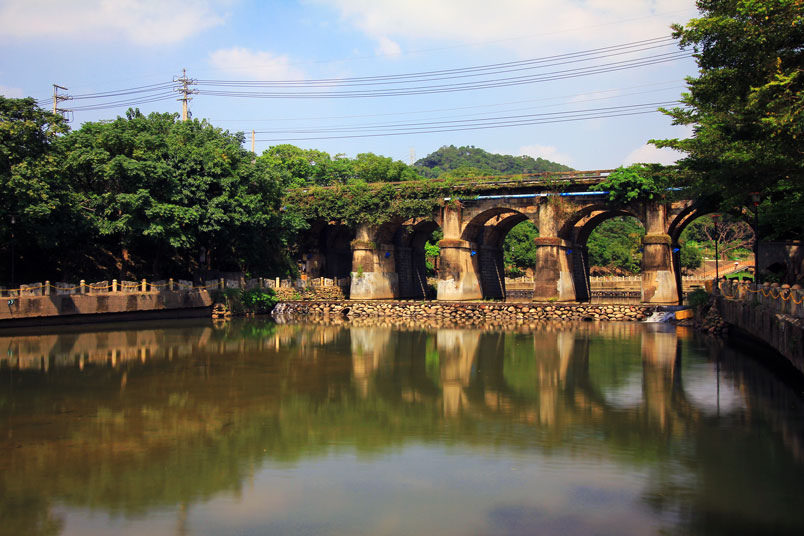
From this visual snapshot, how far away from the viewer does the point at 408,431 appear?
1208 cm

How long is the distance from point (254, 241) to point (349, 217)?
688 cm

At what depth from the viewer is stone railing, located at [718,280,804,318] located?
14.9m

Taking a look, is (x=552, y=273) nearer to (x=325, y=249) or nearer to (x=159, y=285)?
(x=325, y=249)

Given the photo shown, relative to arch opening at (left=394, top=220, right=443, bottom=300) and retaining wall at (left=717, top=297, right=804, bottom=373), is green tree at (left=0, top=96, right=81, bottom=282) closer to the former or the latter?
arch opening at (left=394, top=220, right=443, bottom=300)

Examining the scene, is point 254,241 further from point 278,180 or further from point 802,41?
point 802,41

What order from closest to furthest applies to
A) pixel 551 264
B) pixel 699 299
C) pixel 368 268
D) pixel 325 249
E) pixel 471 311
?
pixel 699 299
pixel 471 311
pixel 551 264
pixel 368 268
pixel 325 249

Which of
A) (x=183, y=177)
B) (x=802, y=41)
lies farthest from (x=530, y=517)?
(x=183, y=177)

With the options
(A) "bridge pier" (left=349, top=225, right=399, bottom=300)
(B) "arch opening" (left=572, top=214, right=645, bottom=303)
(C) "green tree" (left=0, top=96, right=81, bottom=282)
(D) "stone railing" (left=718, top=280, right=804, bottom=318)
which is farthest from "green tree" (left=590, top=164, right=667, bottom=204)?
(C) "green tree" (left=0, top=96, right=81, bottom=282)

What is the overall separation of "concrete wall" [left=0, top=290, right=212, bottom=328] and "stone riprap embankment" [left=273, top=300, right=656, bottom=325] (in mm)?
5975

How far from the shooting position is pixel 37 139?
94.1ft

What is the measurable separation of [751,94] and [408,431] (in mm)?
12217

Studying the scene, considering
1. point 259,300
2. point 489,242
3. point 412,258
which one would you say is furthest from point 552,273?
point 259,300

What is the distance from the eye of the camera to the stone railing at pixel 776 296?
48.9 ft

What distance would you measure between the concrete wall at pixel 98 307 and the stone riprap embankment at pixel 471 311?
19.6 feet
